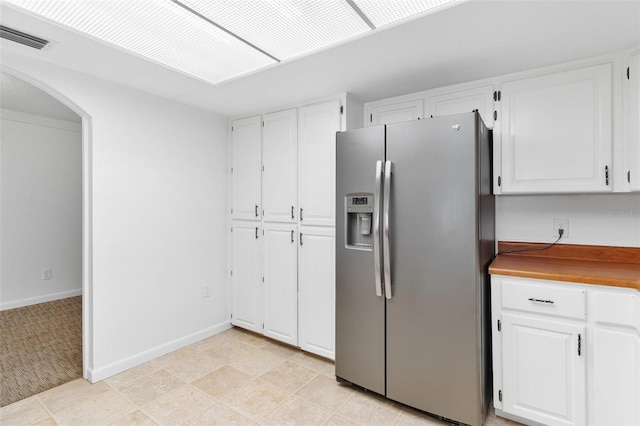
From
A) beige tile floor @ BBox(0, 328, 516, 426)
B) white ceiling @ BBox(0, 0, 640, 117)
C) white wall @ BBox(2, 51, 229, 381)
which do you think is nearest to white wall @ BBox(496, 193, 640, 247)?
white ceiling @ BBox(0, 0, 640, 117)

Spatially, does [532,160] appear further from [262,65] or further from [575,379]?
[262,65]

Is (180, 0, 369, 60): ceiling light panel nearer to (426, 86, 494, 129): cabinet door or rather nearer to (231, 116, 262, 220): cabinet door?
(426, 86, 494, 129): cabinet door

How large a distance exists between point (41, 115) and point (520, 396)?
5.59 m

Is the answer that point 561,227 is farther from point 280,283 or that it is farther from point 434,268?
point 280,283

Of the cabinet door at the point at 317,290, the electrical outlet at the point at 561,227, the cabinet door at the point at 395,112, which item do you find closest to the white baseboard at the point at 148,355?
the cabinet door at the point at 317,290

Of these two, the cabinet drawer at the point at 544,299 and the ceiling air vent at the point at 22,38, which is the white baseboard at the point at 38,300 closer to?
the ceiling air vent at the point at 22,38

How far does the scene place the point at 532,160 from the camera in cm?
212

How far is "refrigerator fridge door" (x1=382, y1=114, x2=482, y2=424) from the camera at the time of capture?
1812mm

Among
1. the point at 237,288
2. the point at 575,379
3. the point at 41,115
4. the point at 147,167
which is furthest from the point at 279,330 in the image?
the point at 41,115

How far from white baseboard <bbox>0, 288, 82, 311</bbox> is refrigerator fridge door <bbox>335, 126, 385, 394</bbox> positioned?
4136 millimetres

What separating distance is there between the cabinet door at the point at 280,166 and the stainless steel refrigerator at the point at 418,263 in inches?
26.7

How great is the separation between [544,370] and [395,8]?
2029 millimetres

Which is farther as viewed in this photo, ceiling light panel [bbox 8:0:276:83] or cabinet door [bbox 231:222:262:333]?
cabinet door [bbox 231:222:262:333]

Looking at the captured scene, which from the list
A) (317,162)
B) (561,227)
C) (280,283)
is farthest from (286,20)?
(561,227)
